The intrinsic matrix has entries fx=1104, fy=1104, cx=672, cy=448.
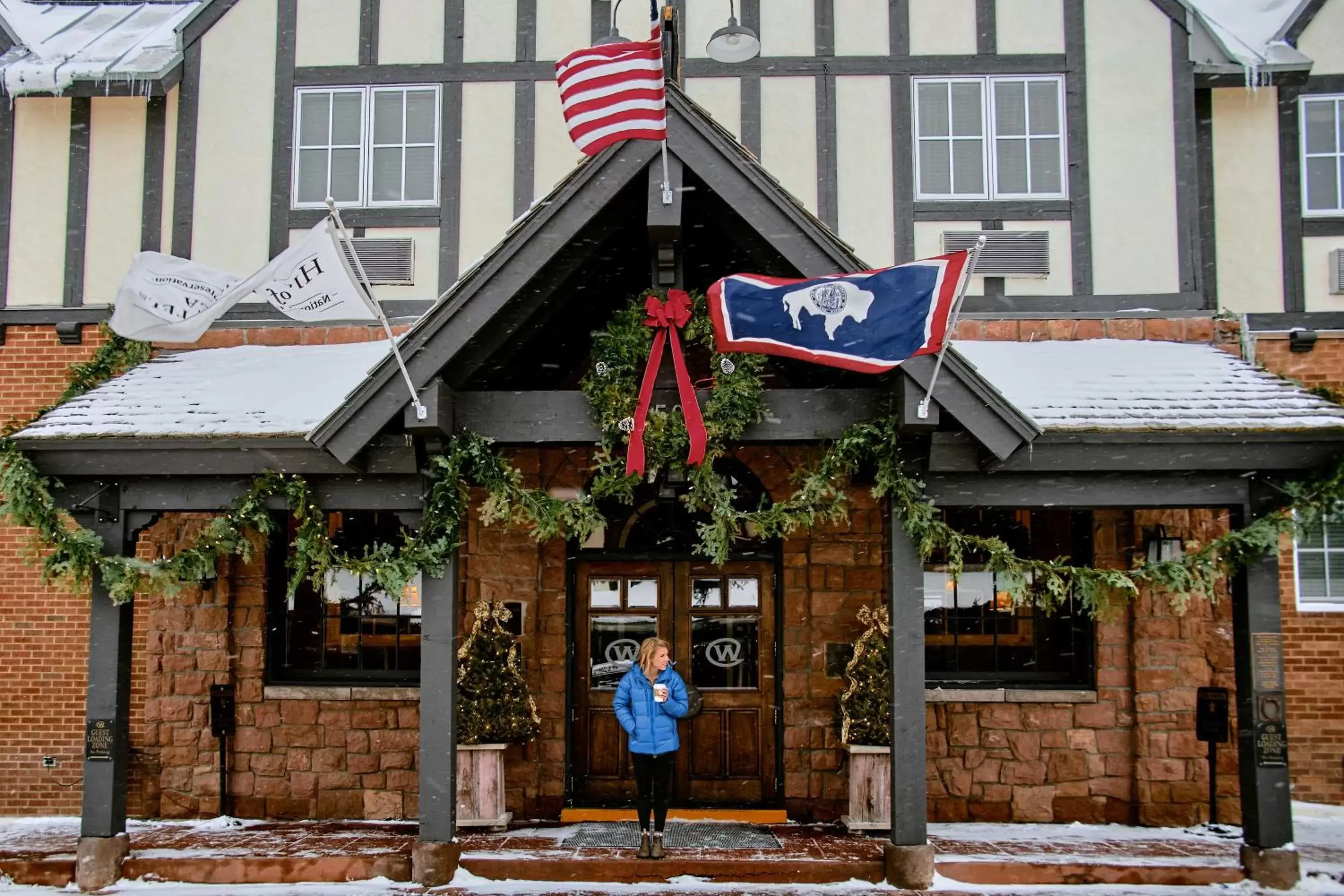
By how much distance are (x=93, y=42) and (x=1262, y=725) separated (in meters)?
12.5

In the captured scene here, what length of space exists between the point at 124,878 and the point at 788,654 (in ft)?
18.5

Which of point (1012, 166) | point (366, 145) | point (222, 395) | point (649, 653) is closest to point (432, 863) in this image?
point (649, 653)

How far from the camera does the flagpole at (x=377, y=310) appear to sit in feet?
23.2

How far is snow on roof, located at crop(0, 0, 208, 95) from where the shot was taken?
1043 centimetres

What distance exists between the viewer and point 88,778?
26.9 ft

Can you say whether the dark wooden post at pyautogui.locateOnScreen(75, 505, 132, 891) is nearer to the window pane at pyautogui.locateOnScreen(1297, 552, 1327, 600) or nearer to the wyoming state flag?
the wyoming state flag

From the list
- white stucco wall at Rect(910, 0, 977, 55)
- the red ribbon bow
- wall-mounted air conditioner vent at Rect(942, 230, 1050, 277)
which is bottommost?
the red ribbon bow

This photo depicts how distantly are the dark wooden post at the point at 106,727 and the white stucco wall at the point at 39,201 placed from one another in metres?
3.47

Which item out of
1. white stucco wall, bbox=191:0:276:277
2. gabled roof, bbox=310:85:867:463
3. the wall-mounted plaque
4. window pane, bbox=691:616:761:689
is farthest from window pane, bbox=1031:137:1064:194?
the wall-mounted plaque

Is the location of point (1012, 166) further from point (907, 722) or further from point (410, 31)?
point (410, 31)

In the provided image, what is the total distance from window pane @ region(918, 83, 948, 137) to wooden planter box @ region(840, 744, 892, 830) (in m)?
5.68

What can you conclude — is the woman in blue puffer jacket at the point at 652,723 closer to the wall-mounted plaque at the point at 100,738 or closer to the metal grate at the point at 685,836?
the metal grate at the point at 685,836

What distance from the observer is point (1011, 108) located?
10430 millimetres

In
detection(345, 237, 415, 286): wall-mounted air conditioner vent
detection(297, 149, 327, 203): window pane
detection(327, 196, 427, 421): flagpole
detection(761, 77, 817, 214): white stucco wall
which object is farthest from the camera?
detection(297, 149, 327, 203): window pane
